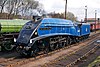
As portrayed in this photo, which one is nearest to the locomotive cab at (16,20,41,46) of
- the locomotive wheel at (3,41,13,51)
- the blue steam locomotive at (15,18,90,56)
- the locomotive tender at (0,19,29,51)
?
the blue steam locomotive at (15,18,90,56)

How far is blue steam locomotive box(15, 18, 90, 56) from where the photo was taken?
58.7 feet

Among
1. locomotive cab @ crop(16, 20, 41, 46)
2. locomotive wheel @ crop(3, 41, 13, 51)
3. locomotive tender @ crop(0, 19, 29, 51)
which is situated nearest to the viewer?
locomotive cab @ crop(16, 20, 41, 46)

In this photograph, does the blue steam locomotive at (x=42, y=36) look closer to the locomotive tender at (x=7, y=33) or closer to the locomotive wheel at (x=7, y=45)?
the locomotive tender at (x=7, y=33)

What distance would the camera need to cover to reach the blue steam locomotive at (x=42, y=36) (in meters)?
17.9

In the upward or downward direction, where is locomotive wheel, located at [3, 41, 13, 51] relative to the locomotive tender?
downward

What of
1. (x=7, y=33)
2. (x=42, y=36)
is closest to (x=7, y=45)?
(x=7, y=33)

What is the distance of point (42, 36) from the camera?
18891 mm

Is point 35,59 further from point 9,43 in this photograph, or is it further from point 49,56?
point 9,43

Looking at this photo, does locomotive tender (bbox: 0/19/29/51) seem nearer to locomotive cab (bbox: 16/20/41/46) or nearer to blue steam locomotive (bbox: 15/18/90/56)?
blue steam locomotive (bbox: 15/18/90/56)

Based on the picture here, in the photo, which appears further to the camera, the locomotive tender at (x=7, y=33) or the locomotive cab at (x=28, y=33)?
the locomotive tender at (x=7, y=33)

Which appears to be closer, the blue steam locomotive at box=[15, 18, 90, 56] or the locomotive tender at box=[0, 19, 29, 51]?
the blue steam locomotive at box=[15, 18, 90, 56]

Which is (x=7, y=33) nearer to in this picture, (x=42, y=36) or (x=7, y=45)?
(x=7, y=45)

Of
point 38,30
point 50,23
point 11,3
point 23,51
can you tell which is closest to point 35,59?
point 23,51

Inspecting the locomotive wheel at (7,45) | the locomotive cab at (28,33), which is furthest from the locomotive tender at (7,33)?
the locomotive cab at (28,33)
